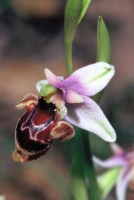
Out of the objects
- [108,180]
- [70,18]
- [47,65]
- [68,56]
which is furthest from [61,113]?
[47,65]

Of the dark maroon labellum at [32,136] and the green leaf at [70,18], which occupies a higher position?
the green leaf at [70,18]

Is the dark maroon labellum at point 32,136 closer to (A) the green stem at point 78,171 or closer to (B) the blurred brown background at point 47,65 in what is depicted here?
(A) the green stem at point 78,171

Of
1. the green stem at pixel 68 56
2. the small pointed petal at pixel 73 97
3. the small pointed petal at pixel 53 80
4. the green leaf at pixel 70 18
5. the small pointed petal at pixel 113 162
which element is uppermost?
the green leaf at pixel 70 18

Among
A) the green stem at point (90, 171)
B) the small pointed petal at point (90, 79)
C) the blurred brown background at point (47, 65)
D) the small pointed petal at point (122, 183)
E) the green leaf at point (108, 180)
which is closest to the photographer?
the small pointed petal at point (90, 79)

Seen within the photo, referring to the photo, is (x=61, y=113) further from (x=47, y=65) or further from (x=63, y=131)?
(x=47, y=65)

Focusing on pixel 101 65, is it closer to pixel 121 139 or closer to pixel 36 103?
pixel 36 103

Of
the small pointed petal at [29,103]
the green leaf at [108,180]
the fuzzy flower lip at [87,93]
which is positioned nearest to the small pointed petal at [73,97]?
the fuzzy flower lip at [87,93]
